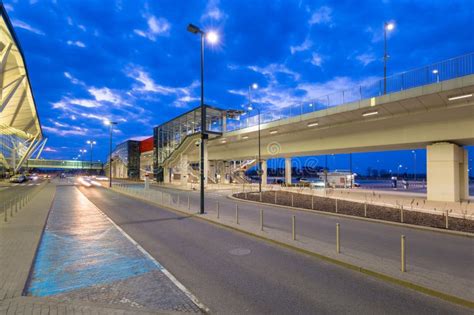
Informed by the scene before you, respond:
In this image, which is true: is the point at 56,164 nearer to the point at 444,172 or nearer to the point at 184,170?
the point at 184,170

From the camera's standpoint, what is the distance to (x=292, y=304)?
5.02 meters

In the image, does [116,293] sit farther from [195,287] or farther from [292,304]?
[292,304]

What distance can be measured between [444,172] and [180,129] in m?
48.2

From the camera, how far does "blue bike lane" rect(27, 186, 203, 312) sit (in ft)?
17.1

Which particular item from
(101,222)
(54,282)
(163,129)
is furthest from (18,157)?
(54,282)

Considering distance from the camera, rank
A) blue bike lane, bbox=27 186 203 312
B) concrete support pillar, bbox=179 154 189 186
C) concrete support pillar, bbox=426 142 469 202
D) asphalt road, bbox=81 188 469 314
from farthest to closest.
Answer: concrete support pillar, bbox=179 154 189 186 → concrete support pillar, bbox=426 142 469 202 → blue bike lane, bbox=27 186 203 312 → asphalt road, bbox=81 188 469 314

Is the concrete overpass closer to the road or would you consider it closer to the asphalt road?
the road

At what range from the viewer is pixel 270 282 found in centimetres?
601

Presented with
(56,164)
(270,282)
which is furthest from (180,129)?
(56,164)

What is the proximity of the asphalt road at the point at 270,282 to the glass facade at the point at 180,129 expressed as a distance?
31.2m

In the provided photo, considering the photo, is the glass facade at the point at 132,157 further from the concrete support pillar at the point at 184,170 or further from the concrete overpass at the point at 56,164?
the concrete overpass at the point at 56,164

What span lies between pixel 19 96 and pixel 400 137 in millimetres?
49334

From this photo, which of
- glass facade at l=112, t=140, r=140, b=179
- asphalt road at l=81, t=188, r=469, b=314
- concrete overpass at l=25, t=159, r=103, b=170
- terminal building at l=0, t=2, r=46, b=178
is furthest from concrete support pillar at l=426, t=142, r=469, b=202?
concrete overpass at l=25, t=159, r=103, b=170

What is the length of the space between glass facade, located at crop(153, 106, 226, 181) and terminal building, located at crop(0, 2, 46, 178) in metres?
22.6
